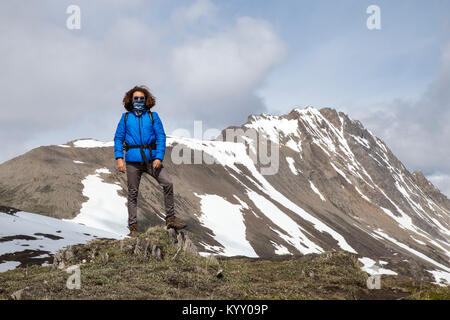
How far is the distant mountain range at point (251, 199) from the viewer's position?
6744 centimetres

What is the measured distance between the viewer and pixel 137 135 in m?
11.6

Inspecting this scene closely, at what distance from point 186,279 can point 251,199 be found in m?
97.3

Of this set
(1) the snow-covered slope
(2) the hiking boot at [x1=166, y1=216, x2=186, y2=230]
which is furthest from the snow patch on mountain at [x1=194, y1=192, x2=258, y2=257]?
(2) the hiking boot at [x1=166, y1=216, x2=186, y2=230]

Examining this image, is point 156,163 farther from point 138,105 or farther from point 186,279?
point 186,279

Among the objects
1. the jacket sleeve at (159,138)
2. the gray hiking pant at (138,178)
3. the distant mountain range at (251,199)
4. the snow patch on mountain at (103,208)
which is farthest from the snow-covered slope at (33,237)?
the jacket sleeve at (159,138)

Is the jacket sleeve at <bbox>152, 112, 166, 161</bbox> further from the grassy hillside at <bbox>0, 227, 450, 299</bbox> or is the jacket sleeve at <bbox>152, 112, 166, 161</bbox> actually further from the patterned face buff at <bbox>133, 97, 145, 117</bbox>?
the grassy hillside at <bbox>0, 227, 450, 299</bbox>

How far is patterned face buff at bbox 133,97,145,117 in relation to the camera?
38.3 ft

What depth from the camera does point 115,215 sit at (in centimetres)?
6344

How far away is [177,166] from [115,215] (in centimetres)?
4366

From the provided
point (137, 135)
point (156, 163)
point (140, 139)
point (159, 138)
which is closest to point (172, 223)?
point (156, 163)

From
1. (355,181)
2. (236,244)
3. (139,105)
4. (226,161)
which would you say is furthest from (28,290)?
(355,181)

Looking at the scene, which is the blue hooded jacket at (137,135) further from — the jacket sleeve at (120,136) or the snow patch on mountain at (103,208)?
the snow patch on mountain at (103,208)
